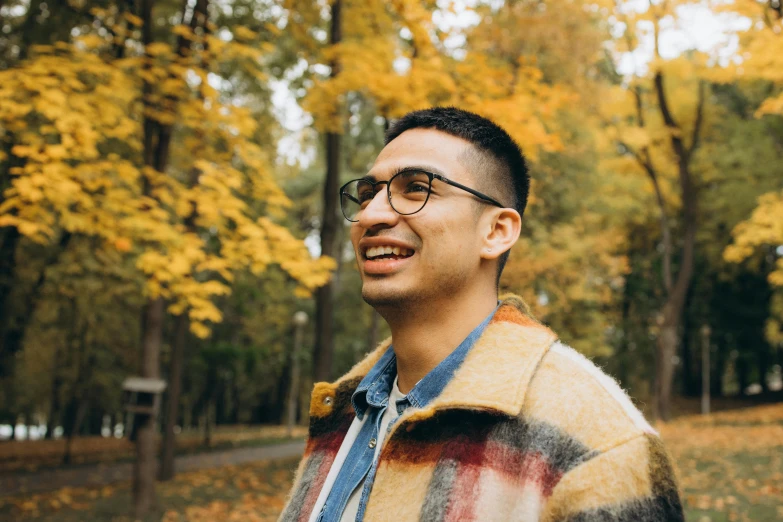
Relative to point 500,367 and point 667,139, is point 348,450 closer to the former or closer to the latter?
point 500,367

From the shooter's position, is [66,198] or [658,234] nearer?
[66,198]

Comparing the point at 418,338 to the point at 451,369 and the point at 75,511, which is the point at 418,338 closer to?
the point at 451,369

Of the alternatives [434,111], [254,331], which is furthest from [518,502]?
[254,331]

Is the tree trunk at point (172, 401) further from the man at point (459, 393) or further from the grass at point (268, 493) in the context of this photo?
the man at point (459, 393)

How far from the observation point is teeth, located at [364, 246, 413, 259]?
1658 millimetres

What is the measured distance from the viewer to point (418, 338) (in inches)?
65.0

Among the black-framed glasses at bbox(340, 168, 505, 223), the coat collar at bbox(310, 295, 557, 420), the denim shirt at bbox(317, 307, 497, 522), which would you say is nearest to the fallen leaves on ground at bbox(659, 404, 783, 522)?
the denim shirt at bbox(317, 307, 497, 522)

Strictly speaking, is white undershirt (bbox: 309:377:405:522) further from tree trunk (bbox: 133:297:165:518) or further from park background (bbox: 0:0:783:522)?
tree trunk (bbox: 133:297:165:518)

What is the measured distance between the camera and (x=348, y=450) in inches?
71.1

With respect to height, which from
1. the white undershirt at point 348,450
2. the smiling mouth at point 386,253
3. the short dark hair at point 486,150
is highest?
the short dark hair at point 486,150

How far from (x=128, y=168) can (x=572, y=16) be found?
9.67m

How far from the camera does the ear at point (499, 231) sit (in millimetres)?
1671

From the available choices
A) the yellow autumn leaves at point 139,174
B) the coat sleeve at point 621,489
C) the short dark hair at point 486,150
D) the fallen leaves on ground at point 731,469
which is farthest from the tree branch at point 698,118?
the coat sleeve at point 621,489

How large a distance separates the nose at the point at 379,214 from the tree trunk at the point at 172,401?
33.1 ft
